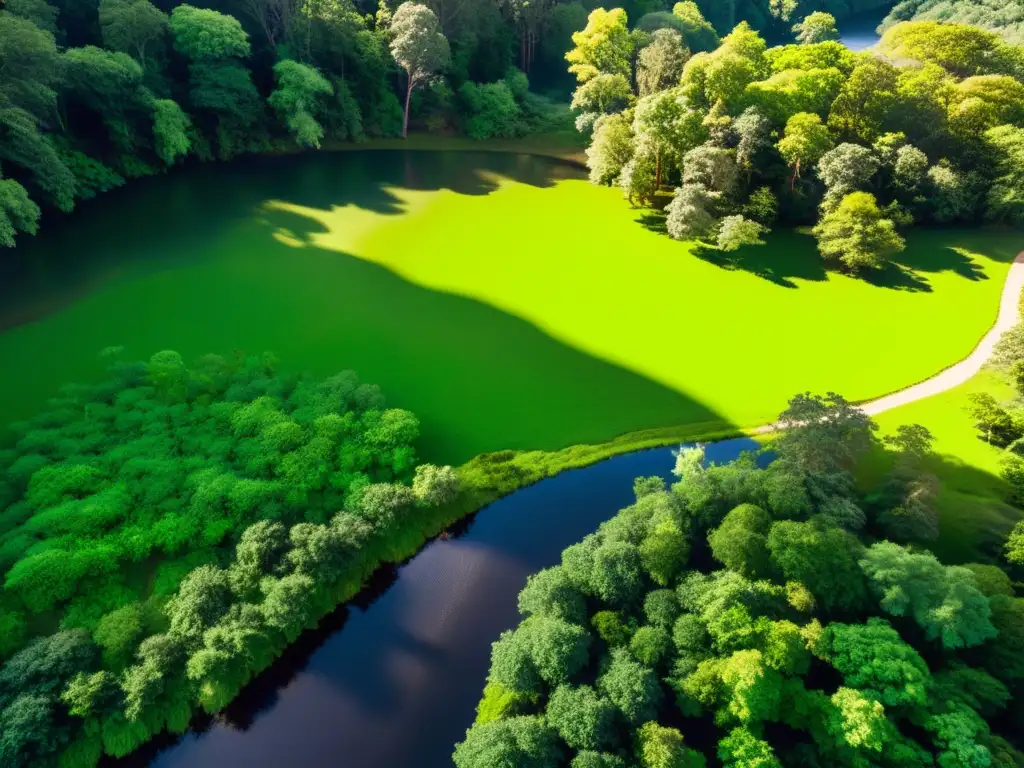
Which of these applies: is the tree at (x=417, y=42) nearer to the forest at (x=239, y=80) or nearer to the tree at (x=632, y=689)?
the forest at (x=239, y=80)

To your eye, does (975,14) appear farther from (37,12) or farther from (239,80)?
(37,12)

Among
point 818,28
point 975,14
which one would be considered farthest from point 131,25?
point 975,14

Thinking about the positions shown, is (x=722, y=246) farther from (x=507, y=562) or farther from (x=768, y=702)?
(x=768, y=702)

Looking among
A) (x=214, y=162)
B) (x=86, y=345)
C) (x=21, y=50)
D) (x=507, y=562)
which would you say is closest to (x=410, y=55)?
(x=214, y=162)

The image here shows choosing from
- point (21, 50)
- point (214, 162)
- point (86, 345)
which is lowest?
point (86, 345)

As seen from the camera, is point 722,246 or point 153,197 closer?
point 722,246

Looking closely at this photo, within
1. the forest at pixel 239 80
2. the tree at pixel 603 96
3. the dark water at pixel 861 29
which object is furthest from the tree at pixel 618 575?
the dark water at pixel 861 29
